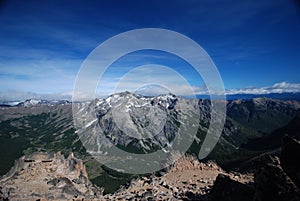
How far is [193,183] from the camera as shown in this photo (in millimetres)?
14477

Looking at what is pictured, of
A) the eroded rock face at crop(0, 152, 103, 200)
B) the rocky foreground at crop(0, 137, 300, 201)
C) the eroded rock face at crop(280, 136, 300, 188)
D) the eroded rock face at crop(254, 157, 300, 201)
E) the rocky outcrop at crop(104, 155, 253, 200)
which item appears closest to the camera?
the eroded rock face at crop(254, 157, 300, 201)

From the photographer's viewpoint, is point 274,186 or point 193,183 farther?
point 193,183

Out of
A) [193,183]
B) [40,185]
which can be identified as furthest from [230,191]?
[40,185]

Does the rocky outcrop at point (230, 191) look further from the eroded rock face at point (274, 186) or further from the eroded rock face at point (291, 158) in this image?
the eroded rock face at point (291, 158)

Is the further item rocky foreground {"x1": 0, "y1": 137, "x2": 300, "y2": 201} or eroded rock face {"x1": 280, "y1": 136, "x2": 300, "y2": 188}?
eroded rock face {"x1": 280, "y1": 136, "x2": 300, "y2": 188}

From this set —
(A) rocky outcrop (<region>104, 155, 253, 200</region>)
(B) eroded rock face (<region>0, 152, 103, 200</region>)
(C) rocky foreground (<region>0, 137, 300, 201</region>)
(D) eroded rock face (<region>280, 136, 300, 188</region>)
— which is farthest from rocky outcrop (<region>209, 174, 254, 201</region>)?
(B) eroded rock face (<region>0, 152, 103, 200</region>)

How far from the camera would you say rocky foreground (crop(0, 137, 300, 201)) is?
8.89m

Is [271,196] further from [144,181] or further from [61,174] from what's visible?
[61,174]

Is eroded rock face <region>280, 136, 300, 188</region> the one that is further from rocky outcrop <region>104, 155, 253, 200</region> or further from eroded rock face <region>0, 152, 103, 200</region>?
eroded rock face <region>0, 152, 103, 200</region>

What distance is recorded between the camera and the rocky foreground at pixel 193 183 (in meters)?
8.89

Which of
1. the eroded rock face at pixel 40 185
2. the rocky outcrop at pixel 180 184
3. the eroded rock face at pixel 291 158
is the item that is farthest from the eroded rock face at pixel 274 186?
the eroded rock face at pixel 40 185

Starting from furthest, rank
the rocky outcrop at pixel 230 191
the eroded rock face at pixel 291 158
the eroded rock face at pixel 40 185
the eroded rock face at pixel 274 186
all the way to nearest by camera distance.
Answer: the eroded rock face at pixel 40 185 < the rocky outcrop at pixel 230 191 < the eroded rock face at pixel 291 158 < the eroded rock face at pixel 274 186

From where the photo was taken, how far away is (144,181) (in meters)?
15.8

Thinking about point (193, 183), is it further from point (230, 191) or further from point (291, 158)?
point (291, 158)
